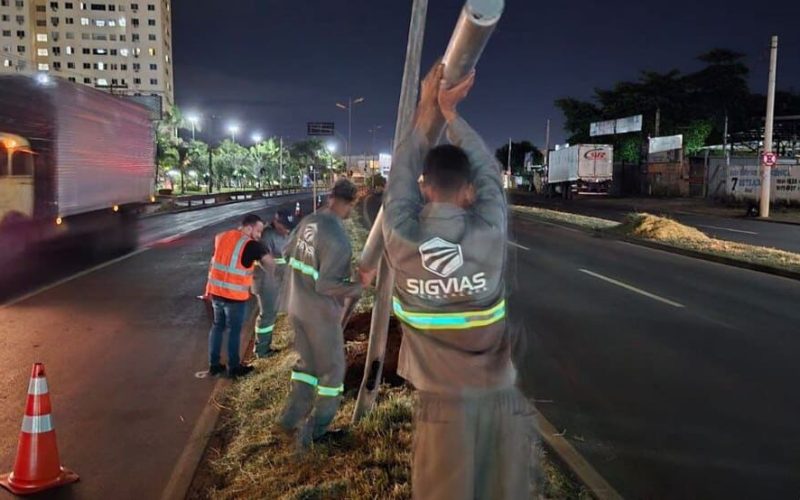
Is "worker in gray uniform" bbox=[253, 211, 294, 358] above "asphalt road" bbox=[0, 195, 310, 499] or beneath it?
above

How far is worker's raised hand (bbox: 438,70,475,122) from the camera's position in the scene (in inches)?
111

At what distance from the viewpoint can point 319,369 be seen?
15.4 feet

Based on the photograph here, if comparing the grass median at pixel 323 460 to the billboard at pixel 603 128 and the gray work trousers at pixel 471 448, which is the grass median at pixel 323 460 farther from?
the billboard at pixel 603 128

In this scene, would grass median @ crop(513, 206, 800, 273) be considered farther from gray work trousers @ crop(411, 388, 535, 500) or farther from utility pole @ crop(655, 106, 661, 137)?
utility pole @ crop(655, 106, 661, 137)

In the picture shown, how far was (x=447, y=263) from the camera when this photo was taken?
8.68ft

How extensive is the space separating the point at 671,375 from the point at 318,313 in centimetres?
390

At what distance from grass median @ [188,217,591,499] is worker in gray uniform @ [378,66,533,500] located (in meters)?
1.20

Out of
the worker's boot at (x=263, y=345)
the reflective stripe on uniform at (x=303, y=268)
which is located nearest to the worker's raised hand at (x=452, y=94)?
the reflective stripe on uniform at (x=303, y=268)

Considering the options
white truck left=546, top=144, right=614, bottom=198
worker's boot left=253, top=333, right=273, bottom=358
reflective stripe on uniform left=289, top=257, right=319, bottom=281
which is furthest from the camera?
white truck left=546, top=144, right=614, bottom=198

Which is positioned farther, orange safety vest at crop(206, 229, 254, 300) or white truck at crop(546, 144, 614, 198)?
white truck at crop(546, 144, 614, 198)

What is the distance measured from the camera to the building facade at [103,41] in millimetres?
135875

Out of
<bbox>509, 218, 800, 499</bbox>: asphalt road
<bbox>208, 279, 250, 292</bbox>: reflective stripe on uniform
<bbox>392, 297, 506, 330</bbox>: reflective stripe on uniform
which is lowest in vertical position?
<bbox>509, 218, 800, 499</bbox>: asphalt road

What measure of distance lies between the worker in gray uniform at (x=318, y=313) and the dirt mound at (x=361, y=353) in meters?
0.99

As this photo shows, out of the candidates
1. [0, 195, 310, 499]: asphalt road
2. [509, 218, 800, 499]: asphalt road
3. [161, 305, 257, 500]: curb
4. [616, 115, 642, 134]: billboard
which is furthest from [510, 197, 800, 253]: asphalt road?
[616, 115, 642, 134]: billboard
